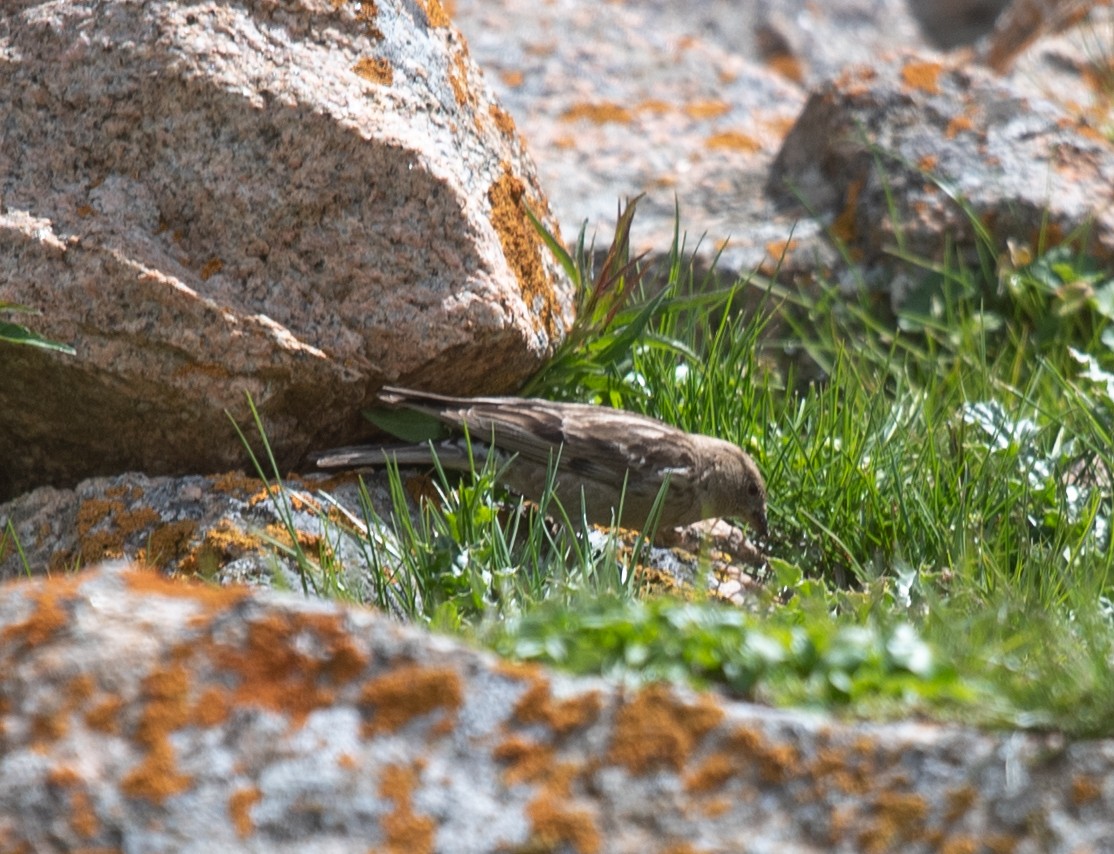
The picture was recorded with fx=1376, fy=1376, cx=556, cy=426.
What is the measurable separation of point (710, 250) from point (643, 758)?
15.3ft

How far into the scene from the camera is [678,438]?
5.24 m

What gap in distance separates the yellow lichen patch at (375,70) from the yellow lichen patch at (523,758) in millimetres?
2961

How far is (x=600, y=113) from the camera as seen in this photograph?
818 cm

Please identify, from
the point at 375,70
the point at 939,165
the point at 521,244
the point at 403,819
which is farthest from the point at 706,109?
the point at 403,819

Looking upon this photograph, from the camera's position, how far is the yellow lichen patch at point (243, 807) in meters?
2.32

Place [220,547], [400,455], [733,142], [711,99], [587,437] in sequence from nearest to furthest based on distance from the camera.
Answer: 1. [220,547]
2. [400,455]
3. [587,437]
4. [733,142]
5. [711,99]

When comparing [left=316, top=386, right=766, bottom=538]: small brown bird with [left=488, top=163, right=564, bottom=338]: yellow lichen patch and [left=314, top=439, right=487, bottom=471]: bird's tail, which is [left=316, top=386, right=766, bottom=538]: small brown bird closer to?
[left=314, top=439, right=487, bottom=471]: bird's tail

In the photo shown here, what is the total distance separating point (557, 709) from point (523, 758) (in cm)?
12

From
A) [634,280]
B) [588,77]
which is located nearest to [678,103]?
[588,77]

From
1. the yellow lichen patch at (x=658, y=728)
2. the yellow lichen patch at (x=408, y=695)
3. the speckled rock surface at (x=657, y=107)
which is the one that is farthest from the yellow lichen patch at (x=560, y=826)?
the speckled rock surface at (x=657, y=107)

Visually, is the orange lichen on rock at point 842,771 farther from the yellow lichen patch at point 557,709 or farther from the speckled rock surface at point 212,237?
the speckled rock surface at point 212,237

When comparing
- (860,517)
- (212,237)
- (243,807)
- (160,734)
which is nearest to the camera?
(243,807)

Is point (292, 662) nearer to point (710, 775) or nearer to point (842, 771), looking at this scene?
point (710, 775)

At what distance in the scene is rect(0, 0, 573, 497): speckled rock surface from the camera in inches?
172
